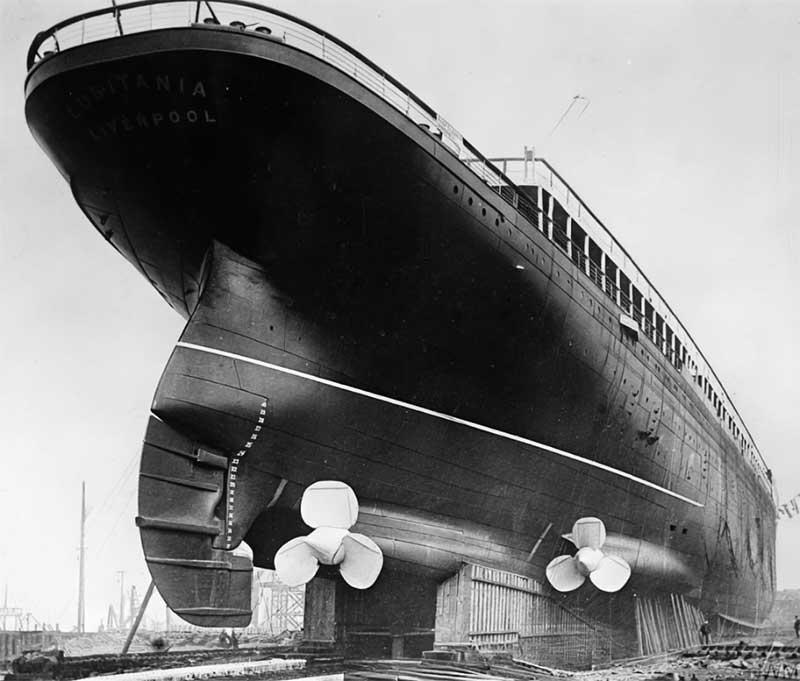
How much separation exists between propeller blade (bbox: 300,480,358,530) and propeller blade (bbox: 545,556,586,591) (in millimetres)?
3735

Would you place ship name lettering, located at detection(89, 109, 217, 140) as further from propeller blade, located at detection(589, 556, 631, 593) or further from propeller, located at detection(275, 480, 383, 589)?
propeller blade, located at detection(589, 556, 631, 593)

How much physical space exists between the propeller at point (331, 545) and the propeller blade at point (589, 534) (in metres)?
3.76

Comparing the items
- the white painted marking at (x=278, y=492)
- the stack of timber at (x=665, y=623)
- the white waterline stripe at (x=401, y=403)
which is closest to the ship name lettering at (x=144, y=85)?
the white waterline stripe at (x=401, y=403)

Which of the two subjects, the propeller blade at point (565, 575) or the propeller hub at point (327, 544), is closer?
the propeller hub at point (327, 544)

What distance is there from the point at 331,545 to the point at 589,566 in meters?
4.10

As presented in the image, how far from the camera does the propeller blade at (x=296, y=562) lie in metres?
9.89

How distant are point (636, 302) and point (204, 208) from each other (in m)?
11.9

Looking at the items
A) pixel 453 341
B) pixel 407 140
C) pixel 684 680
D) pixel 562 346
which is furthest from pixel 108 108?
pixel 684 680

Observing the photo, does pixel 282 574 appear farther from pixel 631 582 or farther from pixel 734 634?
pixel 734 634

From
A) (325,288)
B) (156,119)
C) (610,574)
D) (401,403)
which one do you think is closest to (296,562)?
(401,403)

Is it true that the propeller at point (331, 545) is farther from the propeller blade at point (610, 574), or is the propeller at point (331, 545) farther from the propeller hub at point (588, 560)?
the propeller blade at point (610, 574)

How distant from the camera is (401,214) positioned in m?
10.5

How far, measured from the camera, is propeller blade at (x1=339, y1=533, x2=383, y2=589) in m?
10.0

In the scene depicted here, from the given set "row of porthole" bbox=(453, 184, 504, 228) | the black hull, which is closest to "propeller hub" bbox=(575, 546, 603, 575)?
the black hull
